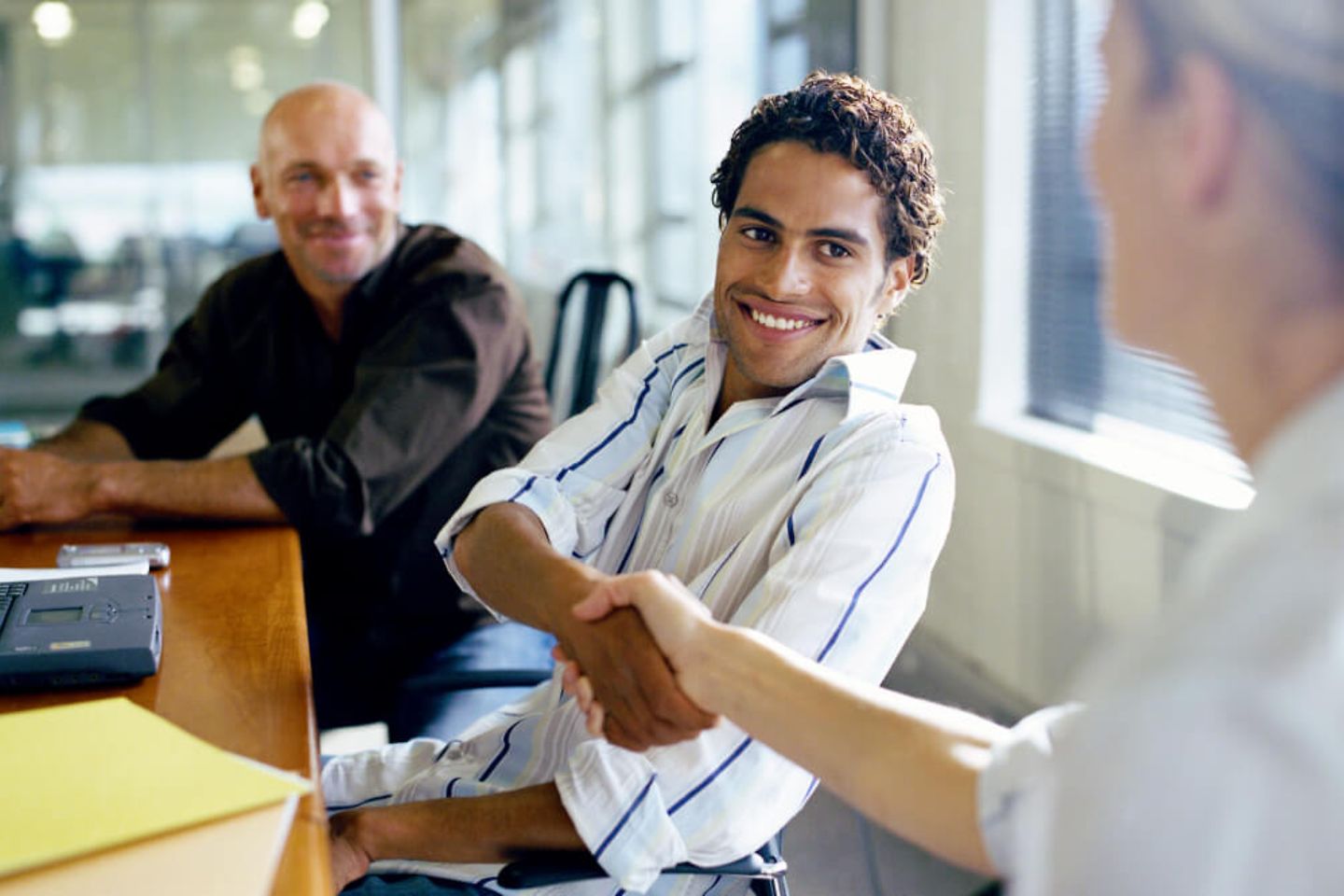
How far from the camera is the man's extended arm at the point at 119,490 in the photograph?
184 cm

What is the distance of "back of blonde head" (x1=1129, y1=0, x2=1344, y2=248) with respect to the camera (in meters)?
0.45

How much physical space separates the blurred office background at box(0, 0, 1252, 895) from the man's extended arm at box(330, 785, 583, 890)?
198cm

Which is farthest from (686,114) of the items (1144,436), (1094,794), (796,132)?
(1094,794)

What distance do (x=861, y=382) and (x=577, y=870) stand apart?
19.5 inches

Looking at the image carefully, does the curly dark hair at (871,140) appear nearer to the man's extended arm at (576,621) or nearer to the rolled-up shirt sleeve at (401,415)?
the man's extended arm at (576,621)

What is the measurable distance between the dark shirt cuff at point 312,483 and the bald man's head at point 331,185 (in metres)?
0.40

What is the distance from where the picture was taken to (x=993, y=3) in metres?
2.96

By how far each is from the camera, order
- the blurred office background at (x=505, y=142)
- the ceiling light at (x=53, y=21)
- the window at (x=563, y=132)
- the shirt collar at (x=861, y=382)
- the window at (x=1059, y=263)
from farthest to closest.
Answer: the ceiling light at (x=53, y=21)
the window at (x=563, y=132)
the blurred office background at (x=505, y=142)
the window at (x=1059, y=263)
the shirt collar at (x=861, y=382)

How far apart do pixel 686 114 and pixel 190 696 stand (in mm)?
2954

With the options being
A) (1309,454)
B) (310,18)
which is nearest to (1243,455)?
(1309,454)

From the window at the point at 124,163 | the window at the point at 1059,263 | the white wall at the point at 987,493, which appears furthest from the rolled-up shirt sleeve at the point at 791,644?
the window at the point at 124,163

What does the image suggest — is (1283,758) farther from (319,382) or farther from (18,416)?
(18,416)

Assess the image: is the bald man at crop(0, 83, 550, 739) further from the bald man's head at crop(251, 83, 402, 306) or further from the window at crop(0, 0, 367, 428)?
the window at crop(0, 0, 367, 428)

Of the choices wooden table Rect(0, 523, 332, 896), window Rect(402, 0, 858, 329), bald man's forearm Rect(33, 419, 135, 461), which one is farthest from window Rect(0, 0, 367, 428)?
wooden table Rect(0, 523, 332, 896)
